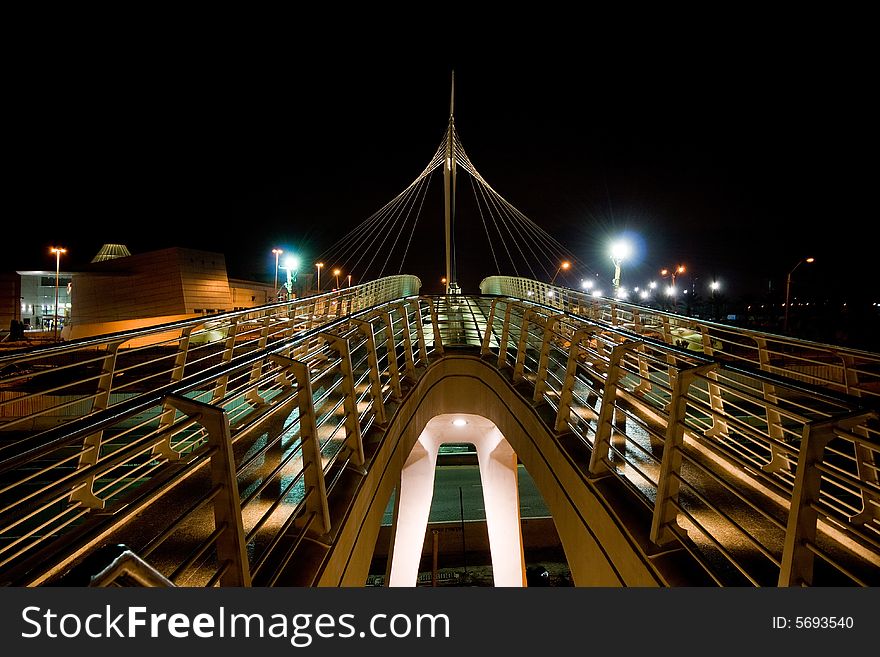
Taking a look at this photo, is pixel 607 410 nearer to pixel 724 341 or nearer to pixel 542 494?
pixel 724 341

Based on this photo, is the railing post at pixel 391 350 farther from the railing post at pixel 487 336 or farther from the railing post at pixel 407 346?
the railing post at pixel 487 336

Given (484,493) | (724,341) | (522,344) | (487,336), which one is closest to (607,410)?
(724,341)

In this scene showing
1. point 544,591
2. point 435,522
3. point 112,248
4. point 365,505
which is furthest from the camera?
point 112,248

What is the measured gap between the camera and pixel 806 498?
183 cm

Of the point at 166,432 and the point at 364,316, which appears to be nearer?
the point at 166,432

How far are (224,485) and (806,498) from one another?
7.01 ft

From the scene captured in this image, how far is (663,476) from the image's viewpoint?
8.57ft

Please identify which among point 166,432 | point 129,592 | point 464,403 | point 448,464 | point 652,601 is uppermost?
point 166,432

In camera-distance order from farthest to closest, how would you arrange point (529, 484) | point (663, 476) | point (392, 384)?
point (529, 484)
point (392, 384)
point (663, 476)

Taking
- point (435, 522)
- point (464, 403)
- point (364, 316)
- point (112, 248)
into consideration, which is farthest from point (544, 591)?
point (112, 248)

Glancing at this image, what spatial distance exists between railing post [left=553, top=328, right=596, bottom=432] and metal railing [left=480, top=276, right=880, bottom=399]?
3.51 feet

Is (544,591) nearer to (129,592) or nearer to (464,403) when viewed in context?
(129,592)

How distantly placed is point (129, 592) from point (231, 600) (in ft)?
0.99

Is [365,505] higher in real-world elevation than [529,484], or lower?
higher
